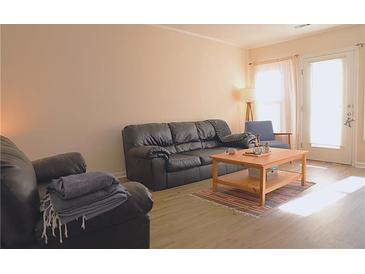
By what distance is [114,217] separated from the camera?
160 cm

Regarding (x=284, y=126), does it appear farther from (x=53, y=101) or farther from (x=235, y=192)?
(x=53, y=101)

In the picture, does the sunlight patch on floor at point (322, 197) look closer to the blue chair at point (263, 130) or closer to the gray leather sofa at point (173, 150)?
the gray leather sofa at point (173, 150)

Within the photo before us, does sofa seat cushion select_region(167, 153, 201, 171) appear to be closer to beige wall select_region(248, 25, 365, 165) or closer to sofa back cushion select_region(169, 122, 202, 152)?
sofa back cushion select_region(169, 122, 202, 152)

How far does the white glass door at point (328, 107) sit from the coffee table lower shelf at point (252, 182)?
2051 mm

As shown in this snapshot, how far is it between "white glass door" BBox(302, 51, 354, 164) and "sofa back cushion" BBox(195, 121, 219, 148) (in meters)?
1.92

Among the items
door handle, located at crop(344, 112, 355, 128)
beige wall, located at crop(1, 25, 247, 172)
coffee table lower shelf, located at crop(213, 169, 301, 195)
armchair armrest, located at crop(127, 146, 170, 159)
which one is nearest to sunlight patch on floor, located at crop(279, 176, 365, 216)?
coffee table lower shelf, located at crop(213, 169, 301, 195)

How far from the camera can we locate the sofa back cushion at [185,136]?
171 inches

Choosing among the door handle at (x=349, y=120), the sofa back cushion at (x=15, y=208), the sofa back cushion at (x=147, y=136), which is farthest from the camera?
the door handle at (x=349, y=120)

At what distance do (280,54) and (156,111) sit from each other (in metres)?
2.97

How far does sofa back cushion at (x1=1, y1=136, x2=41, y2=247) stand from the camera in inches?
50.2

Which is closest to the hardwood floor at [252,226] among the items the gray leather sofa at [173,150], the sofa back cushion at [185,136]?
the gray leather sofa at [173,150]

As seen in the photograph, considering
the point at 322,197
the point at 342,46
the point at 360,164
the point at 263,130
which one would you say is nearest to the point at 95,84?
the point at 263,130

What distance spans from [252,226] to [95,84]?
2839mm

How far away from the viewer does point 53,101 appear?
349 cm
